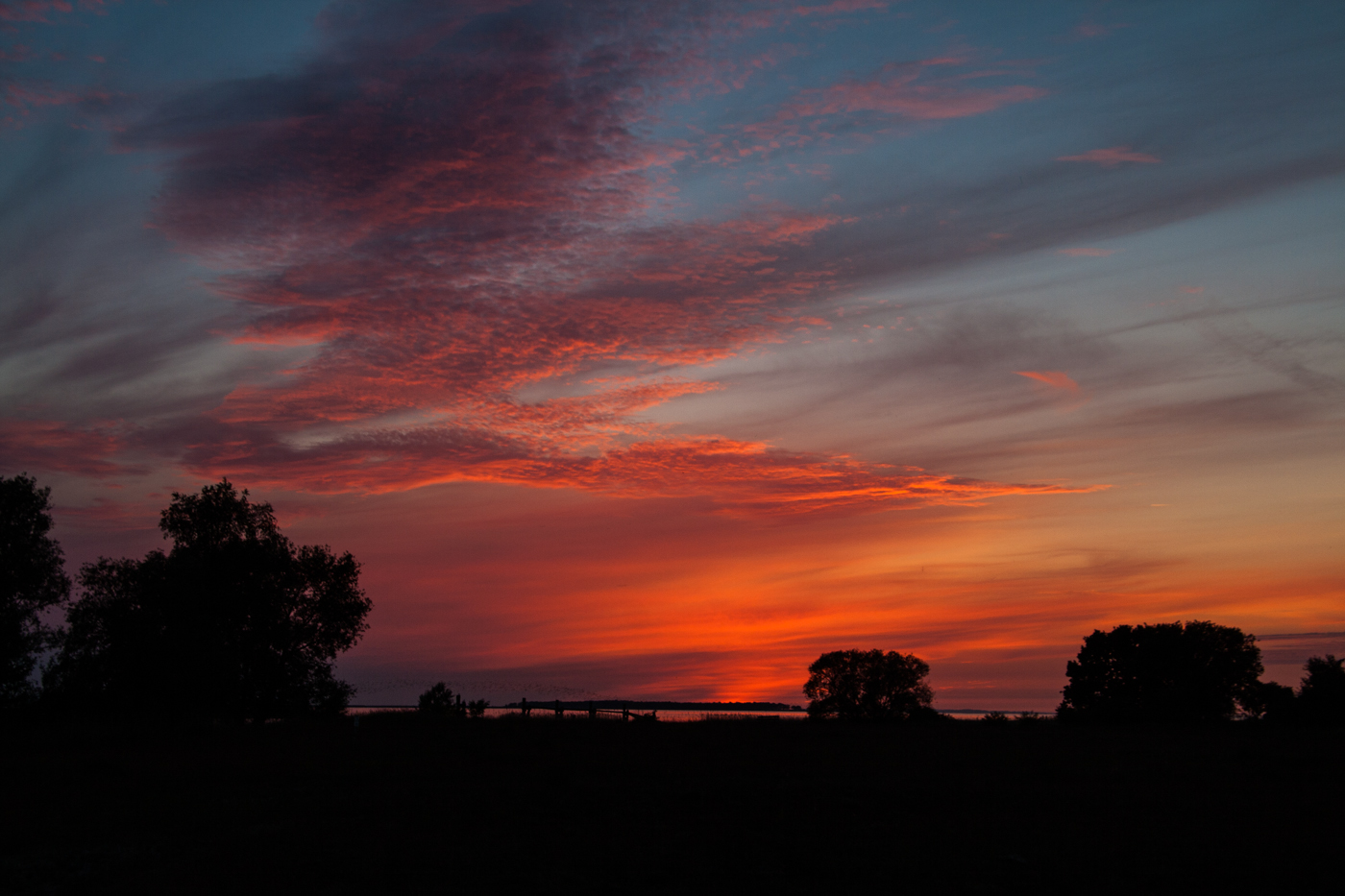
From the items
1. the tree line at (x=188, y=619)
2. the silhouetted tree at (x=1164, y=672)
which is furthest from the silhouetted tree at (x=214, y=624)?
the silhouetted tree at (x=1164, y=672)

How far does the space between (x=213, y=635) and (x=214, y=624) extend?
0.86m

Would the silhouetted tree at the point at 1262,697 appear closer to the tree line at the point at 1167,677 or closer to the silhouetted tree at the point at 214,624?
the tree line at the point at 1167,677

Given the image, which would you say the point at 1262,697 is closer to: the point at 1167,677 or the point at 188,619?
the point at 1167,677

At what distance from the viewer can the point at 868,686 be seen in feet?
374

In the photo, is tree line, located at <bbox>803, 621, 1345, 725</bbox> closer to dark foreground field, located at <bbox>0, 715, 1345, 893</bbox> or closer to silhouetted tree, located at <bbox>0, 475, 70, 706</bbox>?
dark foreground field, located at <bbox>0, 715, 1345, 893</bbox>

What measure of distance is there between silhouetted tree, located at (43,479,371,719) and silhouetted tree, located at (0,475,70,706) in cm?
150

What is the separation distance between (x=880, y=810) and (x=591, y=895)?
955cm

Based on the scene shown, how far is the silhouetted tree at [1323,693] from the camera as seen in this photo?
50719 millimetres

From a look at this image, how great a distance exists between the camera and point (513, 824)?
20.2 metres

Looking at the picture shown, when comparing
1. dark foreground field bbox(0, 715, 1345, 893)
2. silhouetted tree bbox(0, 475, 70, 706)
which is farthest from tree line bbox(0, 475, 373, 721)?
dark foreground field bbox(0, 715, 1345, 893)

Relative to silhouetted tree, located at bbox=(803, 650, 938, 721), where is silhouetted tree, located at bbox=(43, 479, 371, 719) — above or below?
above

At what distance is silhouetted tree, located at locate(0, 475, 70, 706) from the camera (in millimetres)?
46000

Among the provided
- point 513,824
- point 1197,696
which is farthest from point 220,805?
point 1197,696

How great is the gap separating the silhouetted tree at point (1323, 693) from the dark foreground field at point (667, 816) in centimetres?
1906
